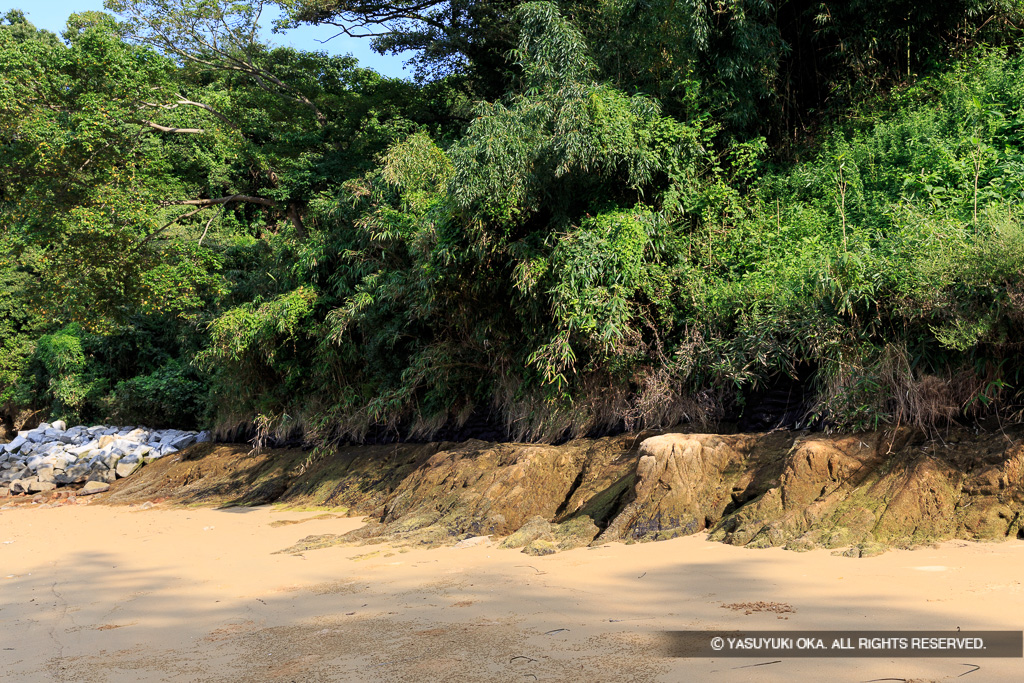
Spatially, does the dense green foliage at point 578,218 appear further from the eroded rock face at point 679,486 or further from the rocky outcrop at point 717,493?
the eroded rock face at point 679,486

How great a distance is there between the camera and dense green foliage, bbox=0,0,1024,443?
6629mm

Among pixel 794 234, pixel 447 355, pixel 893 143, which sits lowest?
pixel 447 355

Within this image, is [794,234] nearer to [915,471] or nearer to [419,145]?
[915,471]

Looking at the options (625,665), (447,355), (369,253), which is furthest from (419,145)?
(625,665)

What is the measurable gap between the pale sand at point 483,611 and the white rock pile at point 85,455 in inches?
348

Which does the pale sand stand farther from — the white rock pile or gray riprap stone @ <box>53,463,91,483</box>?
gray riprap stone @ <box>53,463,91,483</box>

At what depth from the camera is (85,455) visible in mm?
15852

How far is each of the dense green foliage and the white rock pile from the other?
6.28 feet

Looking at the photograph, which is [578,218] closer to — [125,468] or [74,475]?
[125,468]

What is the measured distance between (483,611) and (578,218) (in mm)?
5319

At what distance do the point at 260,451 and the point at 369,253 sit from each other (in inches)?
166

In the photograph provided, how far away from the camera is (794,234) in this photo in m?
8.51

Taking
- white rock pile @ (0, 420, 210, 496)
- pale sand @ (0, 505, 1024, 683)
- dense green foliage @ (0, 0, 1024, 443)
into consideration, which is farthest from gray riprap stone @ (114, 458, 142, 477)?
pale sand @ (0, 505, 1024, 683)

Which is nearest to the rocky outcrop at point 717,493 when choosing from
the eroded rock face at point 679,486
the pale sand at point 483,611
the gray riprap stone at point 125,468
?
the eroded rock face at point 679,486
